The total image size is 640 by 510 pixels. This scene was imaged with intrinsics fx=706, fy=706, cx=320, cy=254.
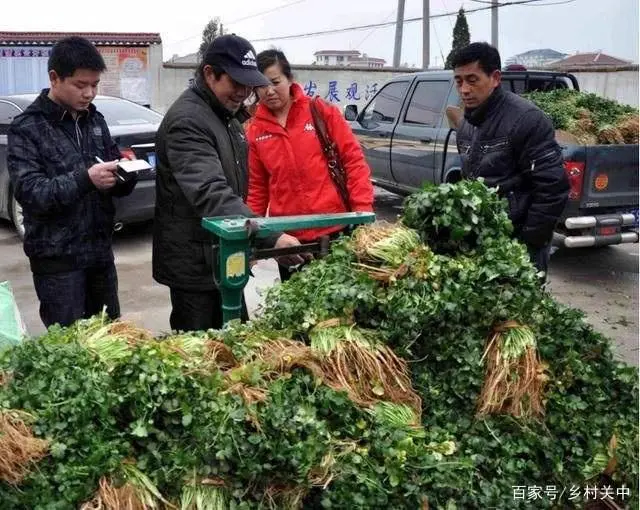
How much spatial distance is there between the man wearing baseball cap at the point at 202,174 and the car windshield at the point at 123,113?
4.46 m

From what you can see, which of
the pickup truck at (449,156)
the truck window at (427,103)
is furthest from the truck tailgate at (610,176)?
the truck window at (427,103)

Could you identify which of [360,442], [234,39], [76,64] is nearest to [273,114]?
[234,39]

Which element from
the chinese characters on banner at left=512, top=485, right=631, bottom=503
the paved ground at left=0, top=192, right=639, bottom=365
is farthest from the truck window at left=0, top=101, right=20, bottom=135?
the chinese characters on banner at left=512, top=485, right=631, bottom=503

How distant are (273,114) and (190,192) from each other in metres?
0.95

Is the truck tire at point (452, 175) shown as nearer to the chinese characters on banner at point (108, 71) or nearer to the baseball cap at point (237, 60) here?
the baseball cap at point (237, 60)

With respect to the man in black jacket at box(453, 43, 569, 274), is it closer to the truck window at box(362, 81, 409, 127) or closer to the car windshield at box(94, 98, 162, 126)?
the car windshield at box(94, 98, 162, 126)

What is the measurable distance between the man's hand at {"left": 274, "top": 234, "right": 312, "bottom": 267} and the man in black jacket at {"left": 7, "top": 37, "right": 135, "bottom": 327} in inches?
29.2

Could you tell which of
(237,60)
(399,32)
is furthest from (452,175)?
(399,32)

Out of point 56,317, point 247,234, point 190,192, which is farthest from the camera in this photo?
point 56,317

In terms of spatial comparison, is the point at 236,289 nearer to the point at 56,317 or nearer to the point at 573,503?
the point at 56,317

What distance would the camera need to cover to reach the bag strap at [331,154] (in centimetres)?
365

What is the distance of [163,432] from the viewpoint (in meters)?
1.98

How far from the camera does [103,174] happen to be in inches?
113

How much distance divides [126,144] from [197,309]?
13.0 ft
